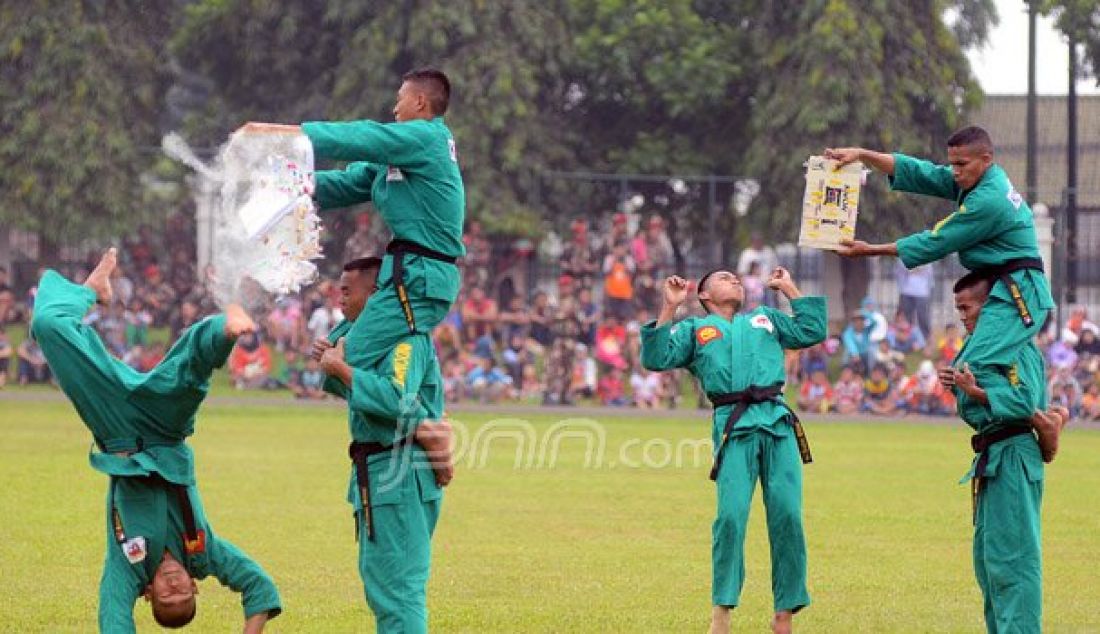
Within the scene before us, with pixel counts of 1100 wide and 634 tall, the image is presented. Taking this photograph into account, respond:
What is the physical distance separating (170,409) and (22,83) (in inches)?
1038

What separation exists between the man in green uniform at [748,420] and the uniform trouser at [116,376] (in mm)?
3067

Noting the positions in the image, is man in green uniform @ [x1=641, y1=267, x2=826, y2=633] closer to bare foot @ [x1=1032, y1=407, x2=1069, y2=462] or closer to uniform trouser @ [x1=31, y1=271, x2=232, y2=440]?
bare foot @ [x1=1032, y1=407, x2=1069, y2=462]

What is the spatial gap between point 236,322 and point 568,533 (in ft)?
24.9

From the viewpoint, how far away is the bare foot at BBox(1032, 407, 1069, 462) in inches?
388

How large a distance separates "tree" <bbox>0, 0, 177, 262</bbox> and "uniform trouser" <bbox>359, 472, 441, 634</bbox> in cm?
2545

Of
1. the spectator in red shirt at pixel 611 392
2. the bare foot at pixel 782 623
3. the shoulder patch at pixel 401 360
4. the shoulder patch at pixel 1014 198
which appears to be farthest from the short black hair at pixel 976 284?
the spectator in red shirt at pixel 611 392

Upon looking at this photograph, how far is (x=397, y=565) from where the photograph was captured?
928 cm

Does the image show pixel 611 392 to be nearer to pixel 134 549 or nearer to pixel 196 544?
pixel 196 544

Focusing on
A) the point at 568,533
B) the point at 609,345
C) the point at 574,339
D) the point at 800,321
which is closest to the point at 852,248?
the point at 800,321

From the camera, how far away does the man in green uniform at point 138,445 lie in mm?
9047

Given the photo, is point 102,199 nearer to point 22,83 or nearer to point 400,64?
point 22,83

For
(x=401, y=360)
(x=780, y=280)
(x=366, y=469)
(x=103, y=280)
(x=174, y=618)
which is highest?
(x=780, y=280)

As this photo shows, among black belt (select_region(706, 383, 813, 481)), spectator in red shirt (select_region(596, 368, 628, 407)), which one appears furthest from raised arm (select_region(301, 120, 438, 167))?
spectator in red shirt (select_region(596, 368, 628, 407))

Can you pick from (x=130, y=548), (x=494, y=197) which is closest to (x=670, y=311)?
(x=130, y=548)
